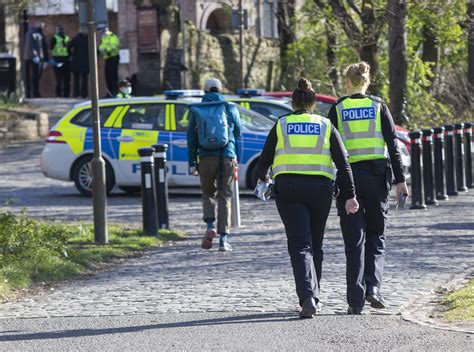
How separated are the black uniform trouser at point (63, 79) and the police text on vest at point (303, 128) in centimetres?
2844

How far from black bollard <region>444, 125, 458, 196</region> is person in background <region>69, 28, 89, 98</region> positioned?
1565 centimetres

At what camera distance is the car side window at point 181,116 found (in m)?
21.3

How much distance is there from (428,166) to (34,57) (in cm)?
2002

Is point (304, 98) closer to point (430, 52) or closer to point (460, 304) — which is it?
point (460, 304)

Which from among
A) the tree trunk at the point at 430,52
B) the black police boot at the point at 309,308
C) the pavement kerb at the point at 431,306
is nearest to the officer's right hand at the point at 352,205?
the black police boot at the point at 309,308

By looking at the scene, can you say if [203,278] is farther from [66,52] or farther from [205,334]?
[66,52]

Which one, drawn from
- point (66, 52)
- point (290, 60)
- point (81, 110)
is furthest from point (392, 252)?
point (66, 52)

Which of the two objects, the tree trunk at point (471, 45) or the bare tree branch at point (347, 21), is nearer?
the tree trunk at point (471, 45)

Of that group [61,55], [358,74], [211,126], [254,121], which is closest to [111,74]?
[61,55]

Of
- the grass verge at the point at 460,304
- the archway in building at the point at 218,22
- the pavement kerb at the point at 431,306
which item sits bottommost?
the pavement kerb at the point at 431,306

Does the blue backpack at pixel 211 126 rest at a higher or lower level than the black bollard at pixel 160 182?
higher

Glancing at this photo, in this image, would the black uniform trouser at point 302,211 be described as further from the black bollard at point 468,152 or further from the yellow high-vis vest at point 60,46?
the yellow high-vis vest at point 60,46

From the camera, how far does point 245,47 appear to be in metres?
43.9

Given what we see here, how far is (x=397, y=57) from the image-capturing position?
82.0 feet
